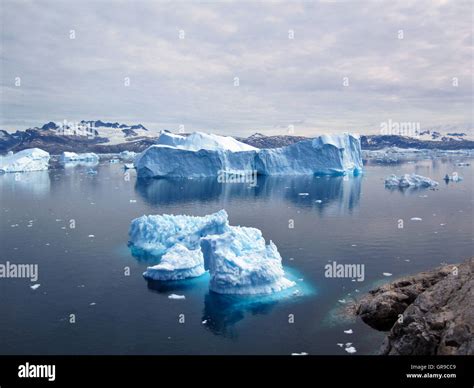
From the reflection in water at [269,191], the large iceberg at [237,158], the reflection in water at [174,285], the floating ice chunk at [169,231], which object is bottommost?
the reflection in water at [174,285]

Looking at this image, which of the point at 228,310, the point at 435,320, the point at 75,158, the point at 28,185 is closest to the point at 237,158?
the point at 28,185

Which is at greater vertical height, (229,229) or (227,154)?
(227,154)

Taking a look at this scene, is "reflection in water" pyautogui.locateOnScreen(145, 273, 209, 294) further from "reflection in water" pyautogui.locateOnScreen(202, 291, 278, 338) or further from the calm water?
"reflection in water" pyautogui.locateOnScreen(202, 291, 278, 338)

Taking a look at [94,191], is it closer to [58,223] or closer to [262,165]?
[58,223]

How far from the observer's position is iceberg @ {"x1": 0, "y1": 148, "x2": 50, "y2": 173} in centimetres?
7644

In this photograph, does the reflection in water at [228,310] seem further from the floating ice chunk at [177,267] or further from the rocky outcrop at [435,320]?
the rocky outcrop at [435,320]

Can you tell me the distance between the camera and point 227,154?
64000 mm

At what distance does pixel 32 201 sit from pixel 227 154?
29220 millimetres

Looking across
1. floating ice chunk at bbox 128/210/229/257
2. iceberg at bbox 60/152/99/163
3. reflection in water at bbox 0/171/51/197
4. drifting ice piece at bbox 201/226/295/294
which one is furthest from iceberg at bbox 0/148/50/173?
drifting ice piece at bbox 201/226/295/294

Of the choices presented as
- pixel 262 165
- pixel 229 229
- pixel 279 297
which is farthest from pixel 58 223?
pixel 262 165

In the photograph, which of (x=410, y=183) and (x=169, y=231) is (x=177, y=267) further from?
(x=410, y=183)

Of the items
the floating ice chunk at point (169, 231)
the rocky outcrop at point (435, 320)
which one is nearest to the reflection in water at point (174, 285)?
the floating ice chunk at point (169, 231)

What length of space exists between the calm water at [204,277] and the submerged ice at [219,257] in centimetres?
72

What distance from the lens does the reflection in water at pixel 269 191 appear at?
145 feet
